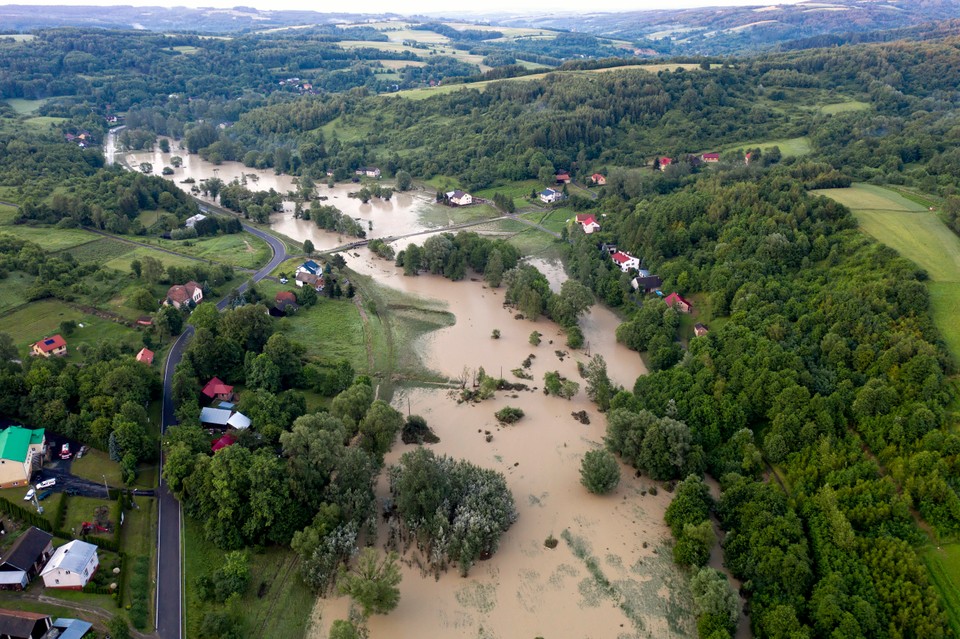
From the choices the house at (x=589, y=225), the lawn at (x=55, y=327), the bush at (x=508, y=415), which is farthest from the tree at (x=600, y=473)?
the house at (x=589, y=225)

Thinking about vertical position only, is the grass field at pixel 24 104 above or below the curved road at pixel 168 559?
above

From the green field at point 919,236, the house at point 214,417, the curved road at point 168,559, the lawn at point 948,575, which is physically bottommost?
the curved road at point 168,559

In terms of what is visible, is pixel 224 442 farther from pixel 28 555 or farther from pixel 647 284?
pixel 647 284

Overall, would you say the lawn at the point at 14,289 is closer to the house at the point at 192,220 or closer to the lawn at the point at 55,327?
the lawn at the point at 55,327

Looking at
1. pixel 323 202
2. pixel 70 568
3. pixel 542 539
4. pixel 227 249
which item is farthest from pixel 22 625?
pixel 323 202

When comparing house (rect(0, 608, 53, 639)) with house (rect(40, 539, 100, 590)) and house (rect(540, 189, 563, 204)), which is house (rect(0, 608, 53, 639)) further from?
house (rect(540, 189, 563, 204))

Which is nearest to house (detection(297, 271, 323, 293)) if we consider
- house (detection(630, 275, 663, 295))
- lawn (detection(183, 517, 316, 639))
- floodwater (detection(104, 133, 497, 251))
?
floodwater (detection(104, 133, 497, 251))
